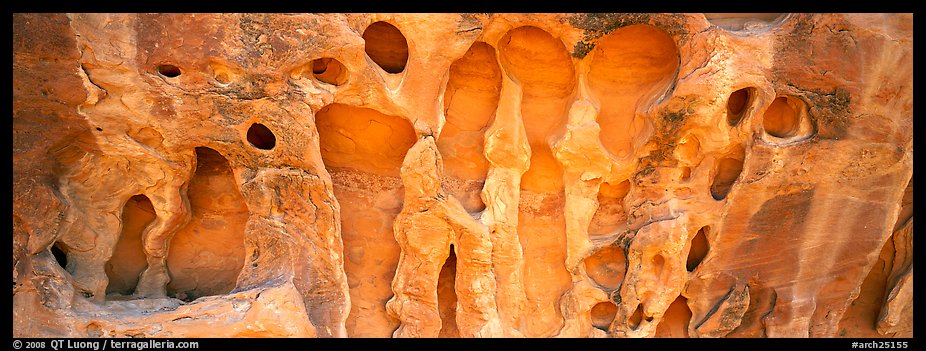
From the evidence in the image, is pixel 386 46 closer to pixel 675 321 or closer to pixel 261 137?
pixel 261 137

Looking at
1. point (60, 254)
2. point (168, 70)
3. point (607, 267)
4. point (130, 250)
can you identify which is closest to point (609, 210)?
point (607, 267)

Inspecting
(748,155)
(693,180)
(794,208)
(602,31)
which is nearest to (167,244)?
(602,31)

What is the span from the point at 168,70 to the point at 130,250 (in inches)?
41.4

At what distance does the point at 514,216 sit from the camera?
372 centimetres

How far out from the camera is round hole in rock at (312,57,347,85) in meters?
3.41

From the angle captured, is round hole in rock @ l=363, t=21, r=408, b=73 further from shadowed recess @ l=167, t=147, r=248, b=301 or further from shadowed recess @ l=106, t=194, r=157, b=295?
shadowed recess @ l=106, t=194, r=157, b=295

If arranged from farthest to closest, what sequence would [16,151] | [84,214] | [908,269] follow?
[908,269]
[84,214]
[16,151]

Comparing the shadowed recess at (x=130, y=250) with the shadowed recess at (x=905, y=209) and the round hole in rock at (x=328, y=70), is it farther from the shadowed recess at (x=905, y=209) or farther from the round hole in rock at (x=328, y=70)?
the shadowed recess at (x=905, y=209)

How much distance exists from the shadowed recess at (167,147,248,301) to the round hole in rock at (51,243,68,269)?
494mm

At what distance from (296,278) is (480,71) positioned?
55.1 inches

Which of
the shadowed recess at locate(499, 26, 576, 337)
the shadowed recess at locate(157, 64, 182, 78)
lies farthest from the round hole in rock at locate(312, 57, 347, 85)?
the shadowed recess at locate(499, 26, 576, 337)

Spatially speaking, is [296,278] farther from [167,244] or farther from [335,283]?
[167,244]

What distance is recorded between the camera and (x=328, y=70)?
345 centimetres

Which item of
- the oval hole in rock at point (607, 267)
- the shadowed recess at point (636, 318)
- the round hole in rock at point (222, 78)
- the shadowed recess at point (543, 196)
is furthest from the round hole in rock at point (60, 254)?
the shadowed recess at point (636, 318)
